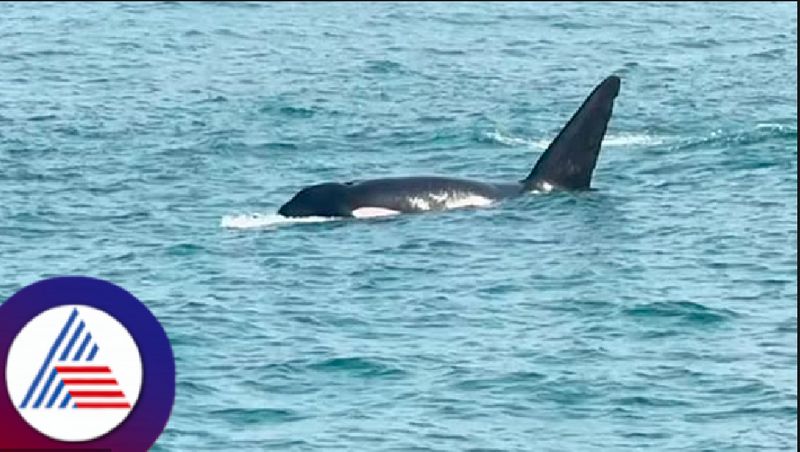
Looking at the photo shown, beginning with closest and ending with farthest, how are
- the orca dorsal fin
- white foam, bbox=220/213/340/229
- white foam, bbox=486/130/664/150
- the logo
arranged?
1. the logo
2. white foam, bbox=220/213/340/229
3. the orca dorsal fin
4. white foam, bbox=486/130/664/150

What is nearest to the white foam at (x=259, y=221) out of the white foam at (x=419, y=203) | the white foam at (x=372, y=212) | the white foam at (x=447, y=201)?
the white foam at (x=372, y=212)

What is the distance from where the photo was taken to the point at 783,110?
5966 cm

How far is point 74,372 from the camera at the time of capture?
24.9 meters

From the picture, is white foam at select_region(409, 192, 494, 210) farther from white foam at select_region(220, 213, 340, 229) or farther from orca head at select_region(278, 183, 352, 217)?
white foam at select_region(220, 213, 340, 229)

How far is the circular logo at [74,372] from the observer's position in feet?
79.8

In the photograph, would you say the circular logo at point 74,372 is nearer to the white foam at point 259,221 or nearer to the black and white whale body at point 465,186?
the white foam at point 259,221

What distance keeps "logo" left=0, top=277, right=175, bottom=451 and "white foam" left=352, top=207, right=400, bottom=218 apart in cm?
2201

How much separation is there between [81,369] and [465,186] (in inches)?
935

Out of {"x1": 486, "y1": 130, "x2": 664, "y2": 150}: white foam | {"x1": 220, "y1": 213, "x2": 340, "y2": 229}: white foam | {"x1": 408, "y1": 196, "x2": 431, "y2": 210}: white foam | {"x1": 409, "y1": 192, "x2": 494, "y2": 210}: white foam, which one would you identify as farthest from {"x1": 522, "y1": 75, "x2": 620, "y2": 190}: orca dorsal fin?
{"x1": 486, "y1": 130, "x2": 664, "y2": 150}: white foam

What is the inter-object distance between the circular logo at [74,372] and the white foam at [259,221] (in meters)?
20.9

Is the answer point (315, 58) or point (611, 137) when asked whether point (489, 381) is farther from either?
point (315, 58)

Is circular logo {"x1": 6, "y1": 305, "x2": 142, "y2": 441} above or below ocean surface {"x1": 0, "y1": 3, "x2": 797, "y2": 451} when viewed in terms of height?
above

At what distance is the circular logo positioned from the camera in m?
24.3

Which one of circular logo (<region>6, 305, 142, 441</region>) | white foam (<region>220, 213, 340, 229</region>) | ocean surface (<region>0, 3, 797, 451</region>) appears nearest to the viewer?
circular logo (<region>6, 305, 142, 441</region>)
